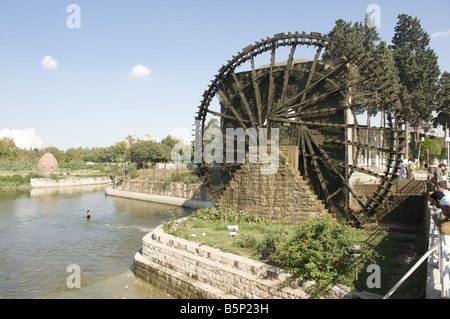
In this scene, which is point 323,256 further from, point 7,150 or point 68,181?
point 7,150

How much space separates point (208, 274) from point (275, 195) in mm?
3633

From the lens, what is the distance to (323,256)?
18.5 ft

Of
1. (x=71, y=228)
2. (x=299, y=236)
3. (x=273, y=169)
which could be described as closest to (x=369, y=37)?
(x=273, y=169)

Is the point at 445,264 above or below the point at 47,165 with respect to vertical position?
below

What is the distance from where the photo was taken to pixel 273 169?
994cm

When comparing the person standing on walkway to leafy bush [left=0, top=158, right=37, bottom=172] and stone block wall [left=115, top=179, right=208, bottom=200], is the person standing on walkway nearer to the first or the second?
stone block wall [left=115, top=179, right=208, bottom=200]

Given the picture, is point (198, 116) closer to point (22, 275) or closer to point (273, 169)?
point (273, 169)

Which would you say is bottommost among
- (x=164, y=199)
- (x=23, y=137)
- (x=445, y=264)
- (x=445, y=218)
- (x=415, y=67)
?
(x=164, y=199)

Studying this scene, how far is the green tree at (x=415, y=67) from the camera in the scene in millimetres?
23750

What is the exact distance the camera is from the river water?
8562 millimetres

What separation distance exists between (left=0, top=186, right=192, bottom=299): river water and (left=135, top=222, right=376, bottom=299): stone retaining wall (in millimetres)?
526

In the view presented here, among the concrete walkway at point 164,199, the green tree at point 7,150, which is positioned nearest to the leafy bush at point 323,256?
the concrete walkway at point 164,199

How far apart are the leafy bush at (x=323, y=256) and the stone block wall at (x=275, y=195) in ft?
10.6

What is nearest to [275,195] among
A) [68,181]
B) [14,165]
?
[68,181]
